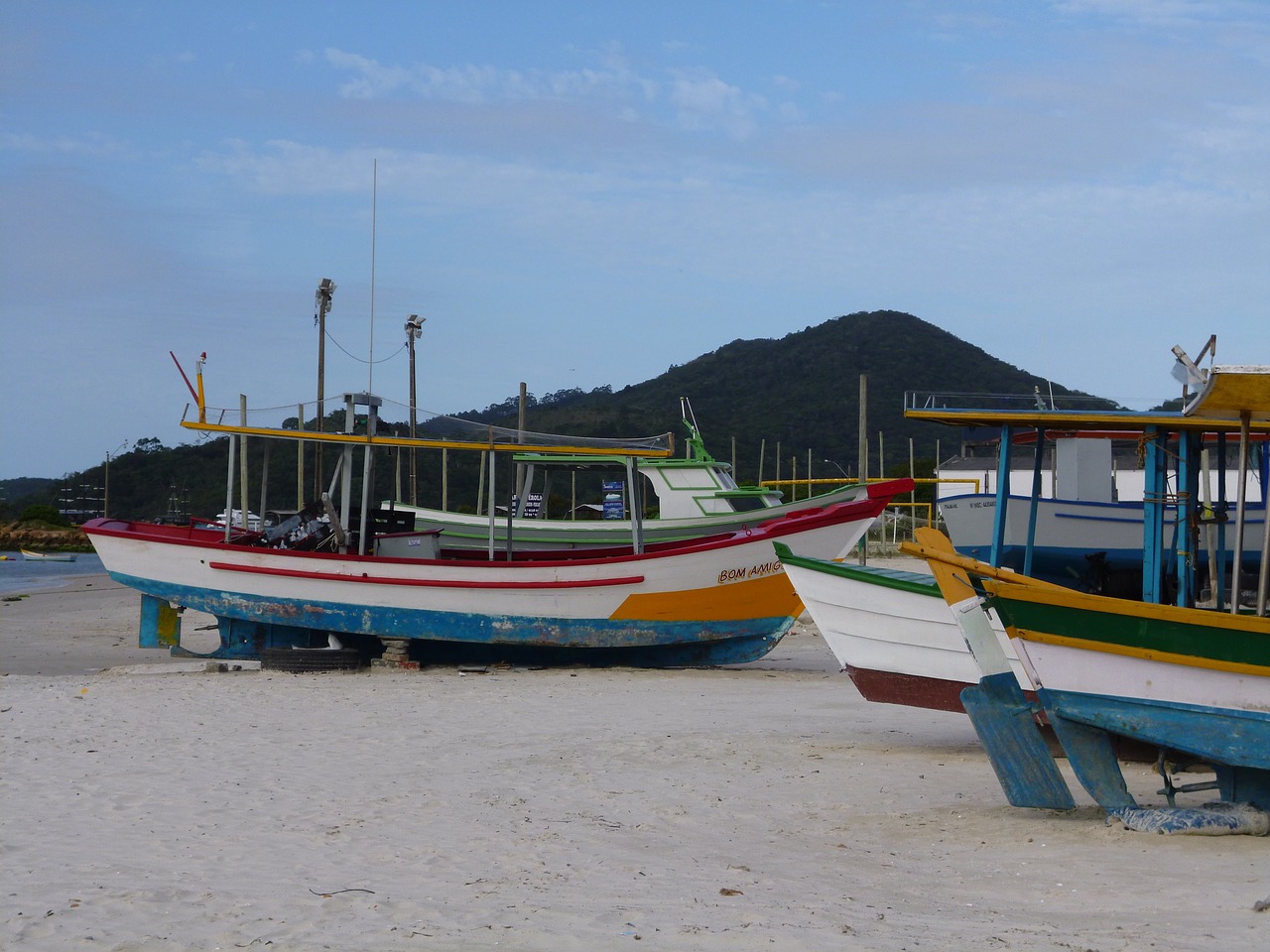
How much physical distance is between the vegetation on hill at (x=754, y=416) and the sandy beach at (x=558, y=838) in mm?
31803

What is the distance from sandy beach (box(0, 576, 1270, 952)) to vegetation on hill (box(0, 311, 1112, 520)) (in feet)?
104

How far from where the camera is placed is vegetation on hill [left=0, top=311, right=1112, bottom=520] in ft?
180

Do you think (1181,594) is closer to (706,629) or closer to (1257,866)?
(1257,866)

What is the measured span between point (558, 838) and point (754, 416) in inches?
2953

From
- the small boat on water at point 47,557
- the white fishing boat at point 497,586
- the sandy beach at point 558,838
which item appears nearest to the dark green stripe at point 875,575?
the sandy beach at point 558,838

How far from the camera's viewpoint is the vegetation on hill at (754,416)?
5491cm

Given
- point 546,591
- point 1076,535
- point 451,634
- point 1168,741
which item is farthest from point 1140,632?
point 1076,535

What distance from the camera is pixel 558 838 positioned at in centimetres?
611

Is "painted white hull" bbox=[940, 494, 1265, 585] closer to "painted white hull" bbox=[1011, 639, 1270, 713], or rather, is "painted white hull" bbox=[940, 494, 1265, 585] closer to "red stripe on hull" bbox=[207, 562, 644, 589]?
"red stripe on hull" bbox=[207, 562, 644, 589]

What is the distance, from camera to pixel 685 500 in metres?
20.1

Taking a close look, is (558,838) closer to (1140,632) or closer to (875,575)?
(1140,632)

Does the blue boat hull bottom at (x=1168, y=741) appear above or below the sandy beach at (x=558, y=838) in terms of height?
above

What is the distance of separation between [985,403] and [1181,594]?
183 centimetres

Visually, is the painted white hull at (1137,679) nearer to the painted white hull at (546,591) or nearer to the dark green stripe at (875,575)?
the dark green stripe at (875,575)
